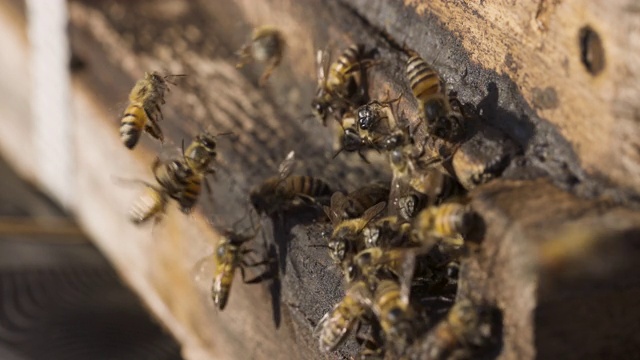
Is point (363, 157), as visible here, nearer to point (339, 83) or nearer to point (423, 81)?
point (339, 83)

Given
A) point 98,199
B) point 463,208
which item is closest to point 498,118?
point 463,208

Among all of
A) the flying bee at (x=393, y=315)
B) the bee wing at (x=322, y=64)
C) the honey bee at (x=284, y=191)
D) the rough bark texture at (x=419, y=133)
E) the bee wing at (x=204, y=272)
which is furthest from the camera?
the bee wing at (x=204, y=272)

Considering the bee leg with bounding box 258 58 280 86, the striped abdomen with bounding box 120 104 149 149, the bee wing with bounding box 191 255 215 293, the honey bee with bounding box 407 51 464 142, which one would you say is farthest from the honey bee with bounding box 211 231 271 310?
the bee leg with bounding box 258 58 280 86

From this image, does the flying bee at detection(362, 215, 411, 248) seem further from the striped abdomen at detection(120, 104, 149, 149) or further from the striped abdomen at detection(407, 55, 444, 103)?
the striped abdomen at detection(120, 104, 149, 149)

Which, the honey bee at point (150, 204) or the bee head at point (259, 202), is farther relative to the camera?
the honey bee at point (150, 204)

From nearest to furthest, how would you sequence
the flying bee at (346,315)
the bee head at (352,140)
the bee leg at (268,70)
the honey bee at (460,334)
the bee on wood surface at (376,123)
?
the honey bee at (460,334) → the flying bee at (346,315) → the bee on wood surface at (376,123) → the bee head at (352,140) → the bee leg at (268,70)

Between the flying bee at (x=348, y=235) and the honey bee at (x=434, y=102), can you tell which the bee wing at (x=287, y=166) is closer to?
the flying bee at (x=348, y=235)

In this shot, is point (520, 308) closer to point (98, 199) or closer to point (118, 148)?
point (118, 148)

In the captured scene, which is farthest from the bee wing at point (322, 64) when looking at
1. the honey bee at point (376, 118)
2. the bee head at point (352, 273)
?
the bee head at point (352, 273)
